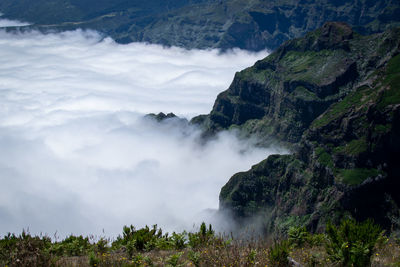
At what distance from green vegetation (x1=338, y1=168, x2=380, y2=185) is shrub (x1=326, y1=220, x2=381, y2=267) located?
480 feet

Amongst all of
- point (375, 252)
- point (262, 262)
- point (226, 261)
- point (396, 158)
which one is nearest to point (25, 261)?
point (226, 261)

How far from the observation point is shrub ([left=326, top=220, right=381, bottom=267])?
14.7 meters

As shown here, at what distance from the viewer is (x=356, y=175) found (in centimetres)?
→ 15162

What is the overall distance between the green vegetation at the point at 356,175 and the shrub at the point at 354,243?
146 metres

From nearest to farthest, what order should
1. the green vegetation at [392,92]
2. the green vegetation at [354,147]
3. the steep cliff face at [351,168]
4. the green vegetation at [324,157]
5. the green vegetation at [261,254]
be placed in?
1. the green vegetation at [261,254]
2. the steep cliff face at [351,168]
3. the green vegetation at [354,147]
4. the green vegetation at [392,92]
5. the green vegetation at [324,157]

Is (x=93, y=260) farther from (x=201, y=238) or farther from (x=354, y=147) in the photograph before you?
(x=354, y=147)

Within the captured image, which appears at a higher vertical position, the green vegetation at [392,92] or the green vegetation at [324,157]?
the green vegetation at [392,92]

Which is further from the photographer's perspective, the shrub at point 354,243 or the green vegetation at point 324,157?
the green vegetation at point 324,157

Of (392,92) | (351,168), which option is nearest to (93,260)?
(351,168)

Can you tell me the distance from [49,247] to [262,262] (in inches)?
555

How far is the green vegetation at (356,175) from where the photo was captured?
488 ft

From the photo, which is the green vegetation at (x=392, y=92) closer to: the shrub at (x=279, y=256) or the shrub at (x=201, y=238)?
the shrub at (x=201, y=238)

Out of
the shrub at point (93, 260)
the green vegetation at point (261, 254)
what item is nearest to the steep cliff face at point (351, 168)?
the green vegetation at point (261, 254)

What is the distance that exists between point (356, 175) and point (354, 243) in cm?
15115
